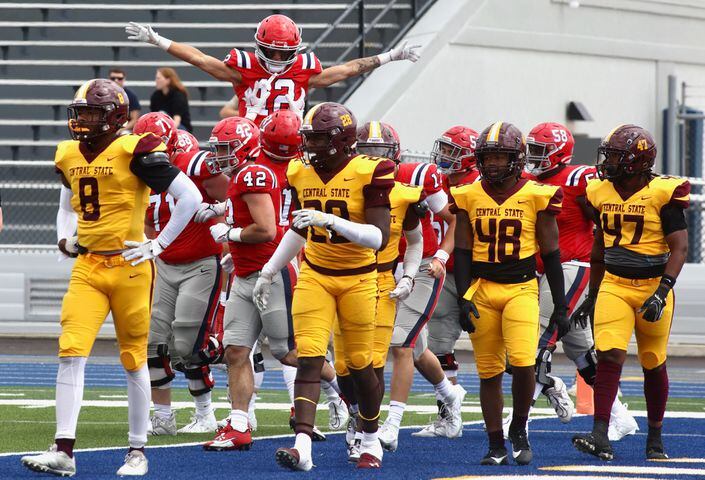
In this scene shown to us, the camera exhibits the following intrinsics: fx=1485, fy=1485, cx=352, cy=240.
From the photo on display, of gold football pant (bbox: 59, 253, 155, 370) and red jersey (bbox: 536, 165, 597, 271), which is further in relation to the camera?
red jersey (bbox: 536, 165, 597, 271)

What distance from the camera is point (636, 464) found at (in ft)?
23.5

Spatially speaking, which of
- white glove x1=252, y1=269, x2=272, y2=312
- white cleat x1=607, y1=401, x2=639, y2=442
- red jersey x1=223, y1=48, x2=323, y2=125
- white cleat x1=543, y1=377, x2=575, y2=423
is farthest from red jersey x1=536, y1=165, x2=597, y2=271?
white glove x1=252, y1=269, x2=272, y2=312

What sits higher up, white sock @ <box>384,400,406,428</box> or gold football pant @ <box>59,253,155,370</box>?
gold football pant @ <box>59,253,155,370</box>

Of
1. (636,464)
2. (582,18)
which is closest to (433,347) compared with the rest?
(636,464)

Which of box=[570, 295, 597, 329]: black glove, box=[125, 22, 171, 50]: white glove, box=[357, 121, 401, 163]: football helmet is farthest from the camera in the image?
box=[125, 22, 171, 50]: white glove

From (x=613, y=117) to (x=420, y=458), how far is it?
502 inches

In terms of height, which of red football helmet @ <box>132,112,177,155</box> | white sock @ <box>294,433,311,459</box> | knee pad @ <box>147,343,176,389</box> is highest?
red football helmet @ <box>132,112,177,155</box>

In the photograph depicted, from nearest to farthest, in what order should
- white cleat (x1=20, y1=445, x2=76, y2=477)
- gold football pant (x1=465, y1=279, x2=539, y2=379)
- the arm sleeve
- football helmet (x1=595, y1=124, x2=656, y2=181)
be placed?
white cleat (x1=20, y1=445, x2=76, y2=477) < the arm sleeve < gold football pant (x1=465, y1=279, x2=539, y2=379) < football helmet (x1=595, y1=124, x2=656, y2=181)

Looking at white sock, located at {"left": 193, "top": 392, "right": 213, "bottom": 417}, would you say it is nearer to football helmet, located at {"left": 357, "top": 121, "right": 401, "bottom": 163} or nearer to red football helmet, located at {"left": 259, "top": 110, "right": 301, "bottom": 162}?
red football helmet, located at {"left": 259, "top": 110, "right": 301, "bottom": 162}

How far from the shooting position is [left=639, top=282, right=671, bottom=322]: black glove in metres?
7.24

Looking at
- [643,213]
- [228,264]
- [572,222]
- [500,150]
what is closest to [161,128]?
[228,264]

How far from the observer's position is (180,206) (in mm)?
6789

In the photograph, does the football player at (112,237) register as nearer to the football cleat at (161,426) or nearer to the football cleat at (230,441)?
the football cleat at (230,441)

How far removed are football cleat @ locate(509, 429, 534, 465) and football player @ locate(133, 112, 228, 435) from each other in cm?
213
